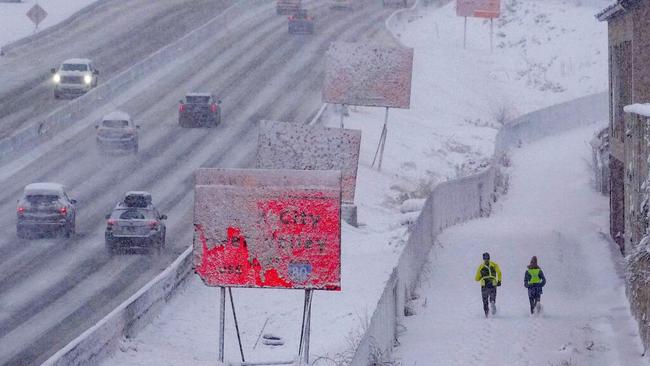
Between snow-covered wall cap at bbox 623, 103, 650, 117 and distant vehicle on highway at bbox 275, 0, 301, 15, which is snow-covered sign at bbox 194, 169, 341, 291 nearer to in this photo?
snow-covered wall cap at bbox 623, 103, 650, 117

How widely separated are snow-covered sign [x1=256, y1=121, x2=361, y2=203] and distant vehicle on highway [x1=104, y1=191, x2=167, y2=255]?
23.3ft

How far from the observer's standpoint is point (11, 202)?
41.5 meters

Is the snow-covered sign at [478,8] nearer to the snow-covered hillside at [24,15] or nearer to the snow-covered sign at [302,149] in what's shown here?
the snow-covered hillside at [24,15]

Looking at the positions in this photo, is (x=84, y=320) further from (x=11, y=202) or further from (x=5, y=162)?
(x=5, y=162)

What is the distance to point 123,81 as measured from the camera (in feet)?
198

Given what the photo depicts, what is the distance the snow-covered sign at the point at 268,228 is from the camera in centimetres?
2383

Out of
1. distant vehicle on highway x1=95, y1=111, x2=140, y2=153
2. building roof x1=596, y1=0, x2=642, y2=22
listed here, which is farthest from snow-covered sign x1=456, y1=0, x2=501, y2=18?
building roof x1=596, y1=0, x2=642, y2=22

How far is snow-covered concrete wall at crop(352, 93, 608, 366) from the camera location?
24.6m

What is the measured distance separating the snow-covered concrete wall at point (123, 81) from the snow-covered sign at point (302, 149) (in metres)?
11.7

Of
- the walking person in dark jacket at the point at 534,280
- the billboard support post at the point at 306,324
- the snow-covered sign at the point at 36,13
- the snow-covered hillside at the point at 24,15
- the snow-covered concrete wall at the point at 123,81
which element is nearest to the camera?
the billboard support post at the point at 306,324

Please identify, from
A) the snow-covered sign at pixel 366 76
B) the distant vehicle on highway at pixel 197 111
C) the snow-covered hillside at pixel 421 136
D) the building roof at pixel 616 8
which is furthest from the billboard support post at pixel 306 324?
the distant vehicle on highway at pixel 197 111

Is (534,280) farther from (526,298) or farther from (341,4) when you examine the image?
(341,4)

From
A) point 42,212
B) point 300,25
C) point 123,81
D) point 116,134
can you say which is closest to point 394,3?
point 300,25

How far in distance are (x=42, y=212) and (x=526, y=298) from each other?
1331cm
